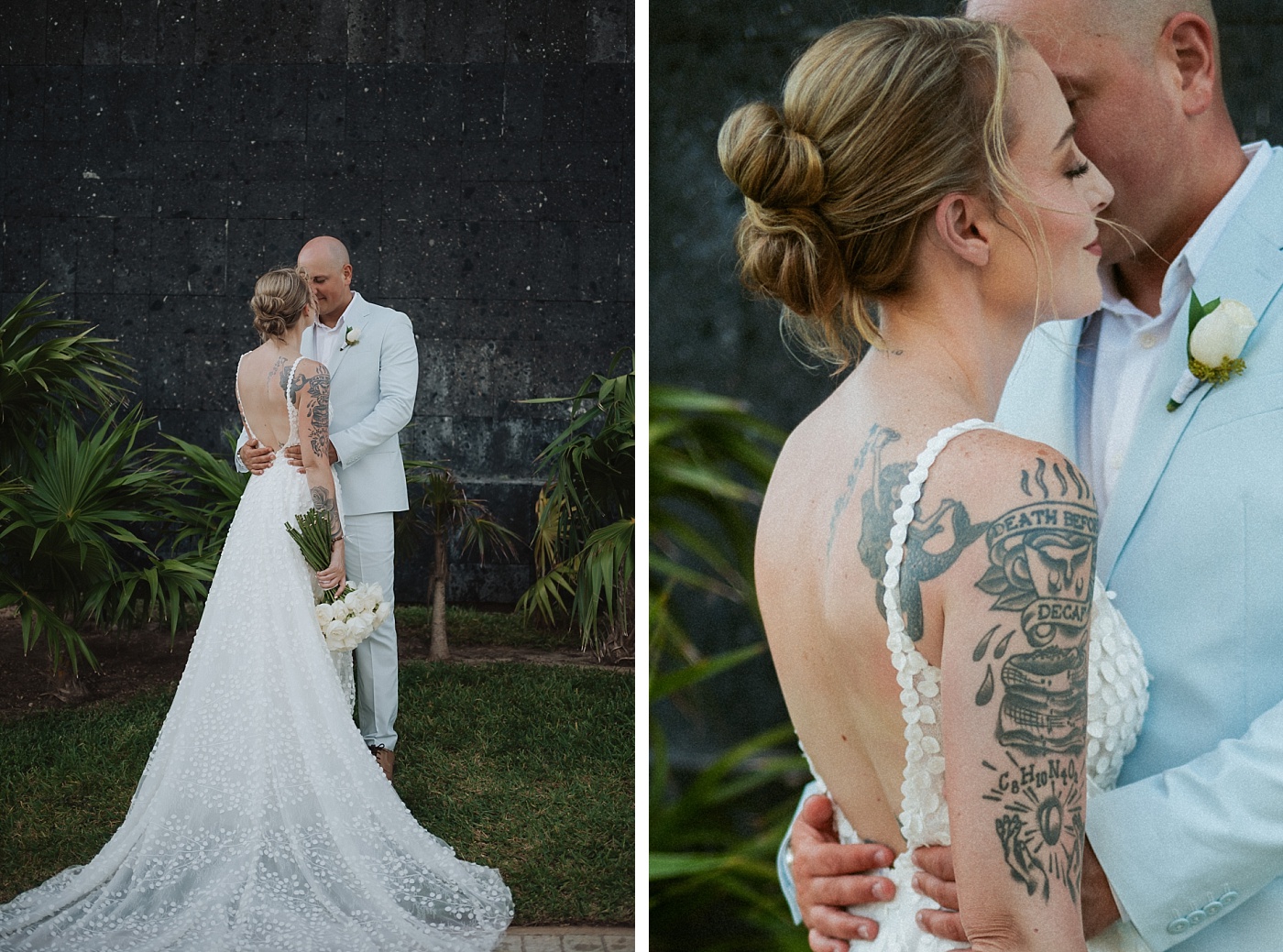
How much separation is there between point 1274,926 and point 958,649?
0.78 m

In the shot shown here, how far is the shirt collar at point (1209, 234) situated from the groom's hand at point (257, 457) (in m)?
2.02

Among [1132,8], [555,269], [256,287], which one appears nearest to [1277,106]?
[1132,8]

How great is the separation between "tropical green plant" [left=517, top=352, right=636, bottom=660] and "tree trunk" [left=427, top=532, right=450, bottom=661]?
20 centimetres

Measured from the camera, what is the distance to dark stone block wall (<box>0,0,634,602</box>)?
2934 millimetres

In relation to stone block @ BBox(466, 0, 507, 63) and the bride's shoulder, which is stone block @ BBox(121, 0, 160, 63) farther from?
the bride's shoulder

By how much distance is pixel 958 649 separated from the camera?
1427 mm

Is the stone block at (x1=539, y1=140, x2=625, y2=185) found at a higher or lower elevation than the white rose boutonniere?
higher

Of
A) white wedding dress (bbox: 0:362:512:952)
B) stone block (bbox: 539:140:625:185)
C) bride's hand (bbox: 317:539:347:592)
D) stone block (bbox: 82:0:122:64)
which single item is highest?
stone block (bbox: 82:0:122:64)

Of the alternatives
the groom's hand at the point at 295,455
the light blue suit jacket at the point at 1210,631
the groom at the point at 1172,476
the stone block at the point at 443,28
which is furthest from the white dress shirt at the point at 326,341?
the light blue suit jacket at the point at 1210,631

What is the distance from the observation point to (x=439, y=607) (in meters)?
3.00

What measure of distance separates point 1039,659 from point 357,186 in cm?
220

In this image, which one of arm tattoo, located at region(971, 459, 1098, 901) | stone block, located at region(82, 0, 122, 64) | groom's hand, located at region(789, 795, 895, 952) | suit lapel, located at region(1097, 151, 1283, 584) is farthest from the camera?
stone block, located at region(82, 0, 122, 64)

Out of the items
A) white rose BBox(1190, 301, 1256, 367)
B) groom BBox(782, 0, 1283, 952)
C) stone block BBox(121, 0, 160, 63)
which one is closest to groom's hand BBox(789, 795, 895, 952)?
groom BBox(782, 0, 1283, 952)

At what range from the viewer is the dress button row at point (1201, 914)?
1.65 m
